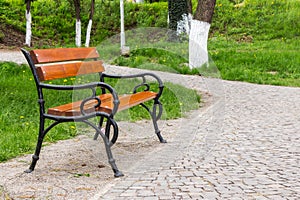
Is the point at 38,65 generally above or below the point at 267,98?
above

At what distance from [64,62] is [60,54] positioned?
12cm

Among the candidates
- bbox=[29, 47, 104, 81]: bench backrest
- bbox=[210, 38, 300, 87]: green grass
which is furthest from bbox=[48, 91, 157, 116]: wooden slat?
bbox=[210, 38, 300, 87]: green grass

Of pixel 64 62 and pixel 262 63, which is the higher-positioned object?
pixel 64 62

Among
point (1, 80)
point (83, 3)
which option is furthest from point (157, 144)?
point (83, 3)

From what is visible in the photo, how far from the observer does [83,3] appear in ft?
88.3

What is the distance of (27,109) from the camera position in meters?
8.27

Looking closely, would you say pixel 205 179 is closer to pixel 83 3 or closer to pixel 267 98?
pixel 267 98

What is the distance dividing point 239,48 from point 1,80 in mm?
9545

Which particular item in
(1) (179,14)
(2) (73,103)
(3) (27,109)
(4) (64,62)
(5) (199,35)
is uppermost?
(1) (179,14)

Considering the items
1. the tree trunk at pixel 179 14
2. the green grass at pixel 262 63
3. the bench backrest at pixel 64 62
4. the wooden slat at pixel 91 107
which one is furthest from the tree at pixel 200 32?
the wooden slat at pixel 91 107

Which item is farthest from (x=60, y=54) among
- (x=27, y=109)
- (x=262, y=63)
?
(x=262, y=63)

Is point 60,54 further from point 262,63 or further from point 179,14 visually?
point 179,14

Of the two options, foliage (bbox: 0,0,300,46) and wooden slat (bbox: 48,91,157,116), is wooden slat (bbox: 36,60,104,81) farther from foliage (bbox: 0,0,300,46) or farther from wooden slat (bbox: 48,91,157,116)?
foliage (bbox: 0,0,300,46)

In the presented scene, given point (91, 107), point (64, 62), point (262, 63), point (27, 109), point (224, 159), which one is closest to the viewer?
point (91, 107)
